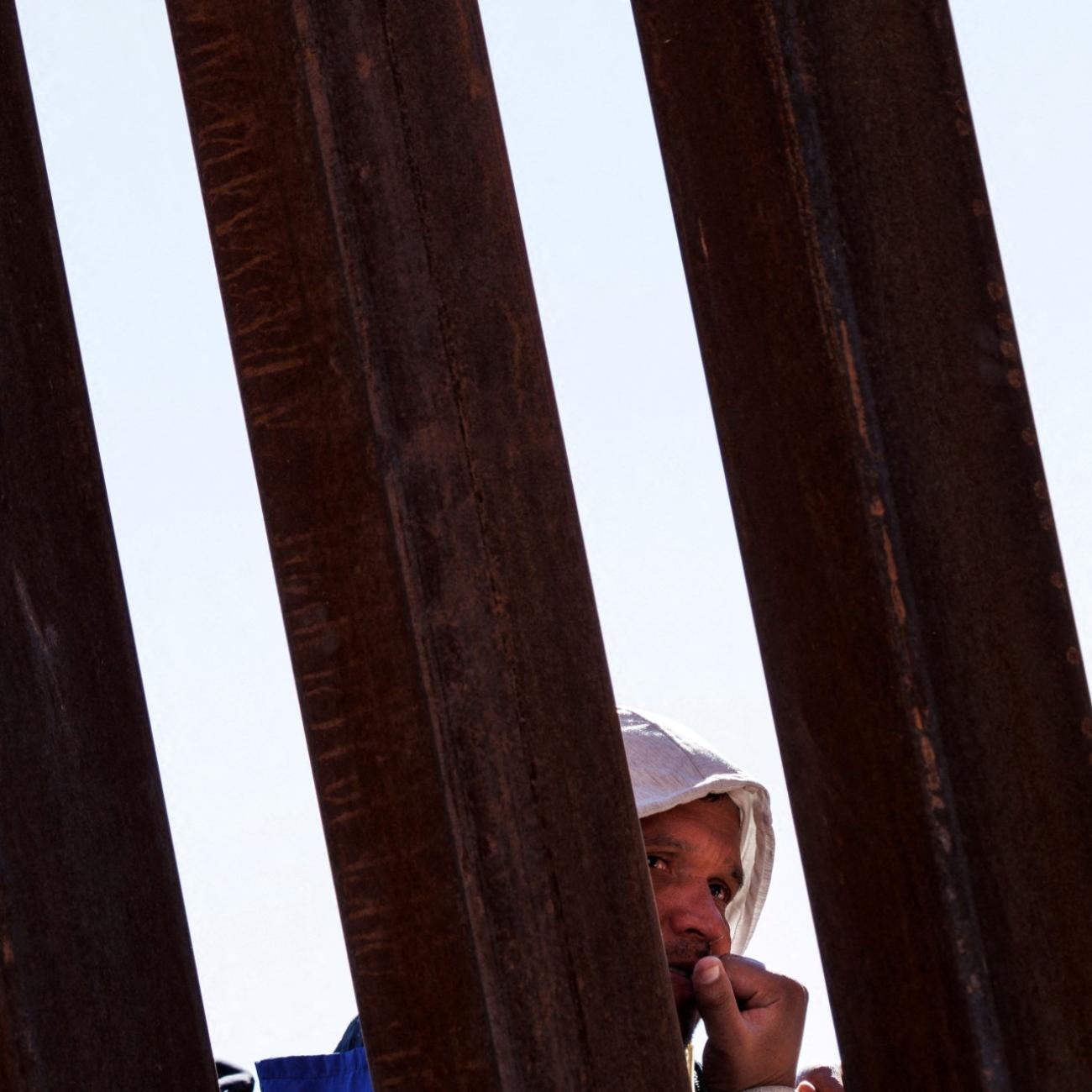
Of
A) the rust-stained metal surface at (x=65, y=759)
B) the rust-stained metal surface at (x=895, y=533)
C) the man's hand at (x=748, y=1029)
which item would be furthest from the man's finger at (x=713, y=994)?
the rust-stained metal surface at (x=65, y=759)

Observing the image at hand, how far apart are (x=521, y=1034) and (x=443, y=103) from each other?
1.16 meters

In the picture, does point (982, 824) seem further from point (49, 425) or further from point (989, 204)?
point (49, 425)

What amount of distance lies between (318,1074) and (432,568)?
204 centimetres

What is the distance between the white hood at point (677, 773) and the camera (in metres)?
3.88

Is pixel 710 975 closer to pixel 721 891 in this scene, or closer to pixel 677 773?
pixel 677 773

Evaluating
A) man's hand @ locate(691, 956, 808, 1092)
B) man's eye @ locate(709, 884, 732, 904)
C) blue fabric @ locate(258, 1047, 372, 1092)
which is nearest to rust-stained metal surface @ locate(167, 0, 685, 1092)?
man's hand @ locate(691, 956, 808, 1092)

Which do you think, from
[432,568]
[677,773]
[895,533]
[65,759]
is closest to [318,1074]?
[677,773]

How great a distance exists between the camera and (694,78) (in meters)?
2.21

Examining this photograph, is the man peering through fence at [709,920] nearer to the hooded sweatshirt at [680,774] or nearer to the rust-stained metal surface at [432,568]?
the hooded sweatshirt at [680,774]

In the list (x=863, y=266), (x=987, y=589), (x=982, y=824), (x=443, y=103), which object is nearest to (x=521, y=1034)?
(x=982, y=824)

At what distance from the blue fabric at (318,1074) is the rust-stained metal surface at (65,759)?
1445mm

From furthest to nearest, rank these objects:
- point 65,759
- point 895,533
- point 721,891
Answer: point 721,891, point 65,759, point 895,533

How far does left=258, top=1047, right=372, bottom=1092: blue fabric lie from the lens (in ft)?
12.0

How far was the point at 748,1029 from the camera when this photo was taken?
3.29m
